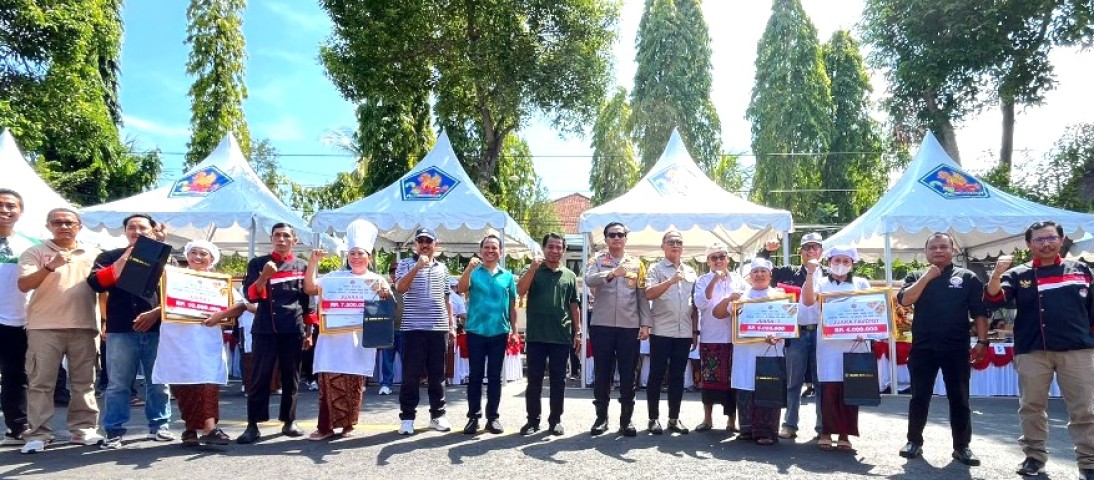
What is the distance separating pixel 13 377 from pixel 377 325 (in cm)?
284

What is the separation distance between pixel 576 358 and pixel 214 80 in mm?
27114

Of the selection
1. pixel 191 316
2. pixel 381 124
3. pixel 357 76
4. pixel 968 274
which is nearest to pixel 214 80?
pixel 381 124

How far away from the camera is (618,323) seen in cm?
638

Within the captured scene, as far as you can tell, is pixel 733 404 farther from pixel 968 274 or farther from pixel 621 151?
pixel 621 151

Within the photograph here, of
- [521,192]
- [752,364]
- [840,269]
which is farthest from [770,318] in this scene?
[521,192]

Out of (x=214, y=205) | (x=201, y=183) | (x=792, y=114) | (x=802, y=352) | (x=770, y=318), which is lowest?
(x=802, y=352)

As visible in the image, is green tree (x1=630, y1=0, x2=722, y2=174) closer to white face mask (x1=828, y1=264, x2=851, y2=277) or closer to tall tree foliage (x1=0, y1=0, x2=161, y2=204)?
tall tree foliage (x1=0, y1=0, x2=161, y2=204)

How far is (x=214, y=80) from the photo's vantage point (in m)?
32.7

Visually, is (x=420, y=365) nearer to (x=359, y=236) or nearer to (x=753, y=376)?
(x=359, y=236)

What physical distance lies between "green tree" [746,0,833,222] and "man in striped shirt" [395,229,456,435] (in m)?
26.3

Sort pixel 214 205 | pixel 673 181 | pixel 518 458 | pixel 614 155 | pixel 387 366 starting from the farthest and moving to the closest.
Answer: pixel 614 155 < pixel 673 181 < pixel 214 205 < pixel 387 366 < pixel 518 458

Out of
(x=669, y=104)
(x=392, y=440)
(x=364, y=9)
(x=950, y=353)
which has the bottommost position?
(x=392, y=440)

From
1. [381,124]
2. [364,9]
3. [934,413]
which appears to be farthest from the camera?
[381,124]

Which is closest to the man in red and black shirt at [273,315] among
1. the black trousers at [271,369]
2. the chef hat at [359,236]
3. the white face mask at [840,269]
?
the black trousers at [271,369]
